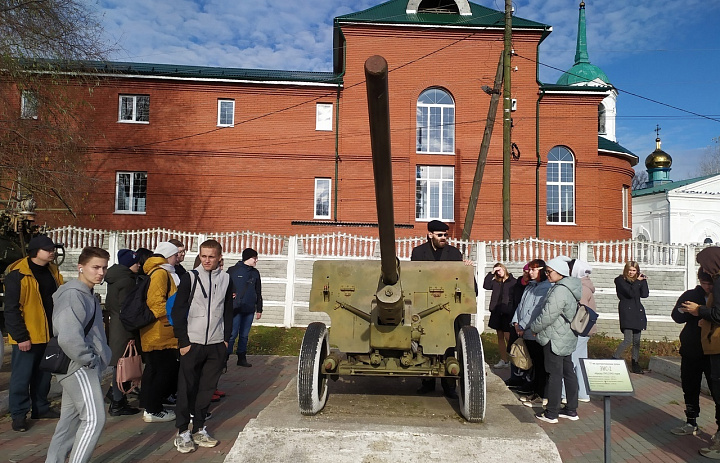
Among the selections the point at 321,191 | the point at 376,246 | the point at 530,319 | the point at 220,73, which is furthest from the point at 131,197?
the point at 530,319

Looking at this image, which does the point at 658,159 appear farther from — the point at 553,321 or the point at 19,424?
the point at 19,424

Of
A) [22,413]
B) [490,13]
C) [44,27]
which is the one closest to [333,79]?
[490,13]

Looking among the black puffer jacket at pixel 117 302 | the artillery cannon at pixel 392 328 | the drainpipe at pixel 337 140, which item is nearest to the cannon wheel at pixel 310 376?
the artillery cannon at pixel 392 328

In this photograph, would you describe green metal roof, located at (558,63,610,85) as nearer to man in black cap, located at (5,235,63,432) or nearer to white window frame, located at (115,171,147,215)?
white window frame, located at (115,171,147,215)

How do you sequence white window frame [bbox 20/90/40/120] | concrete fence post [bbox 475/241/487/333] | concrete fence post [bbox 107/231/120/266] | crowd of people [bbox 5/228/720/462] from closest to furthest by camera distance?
crowd of people [bbox 5/228/720/462], white window frame [bbox 20/90/40/120], concrete fence post [bbox 475/241/487/333], concrete fence post [bbox 107/231/120/266]

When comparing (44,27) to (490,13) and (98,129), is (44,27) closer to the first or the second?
(98,129)

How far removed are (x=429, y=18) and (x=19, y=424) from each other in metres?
20.8

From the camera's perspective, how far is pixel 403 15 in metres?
22.1

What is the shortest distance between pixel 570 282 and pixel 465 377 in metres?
1.91

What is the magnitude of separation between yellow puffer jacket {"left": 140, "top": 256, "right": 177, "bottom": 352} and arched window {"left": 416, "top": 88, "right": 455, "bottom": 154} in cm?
1691

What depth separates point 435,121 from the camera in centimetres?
2139

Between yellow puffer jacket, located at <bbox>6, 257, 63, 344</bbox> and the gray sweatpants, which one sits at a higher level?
yellow puffer jacket, located at <bbox>6, 257, 63, 344</bbox>

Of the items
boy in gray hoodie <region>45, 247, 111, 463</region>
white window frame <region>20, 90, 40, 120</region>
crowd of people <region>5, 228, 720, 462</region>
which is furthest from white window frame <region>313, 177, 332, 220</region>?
boy in gray hoodie <region>45, 247, 111, 463</region>

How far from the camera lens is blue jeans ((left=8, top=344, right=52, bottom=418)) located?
5.25m
